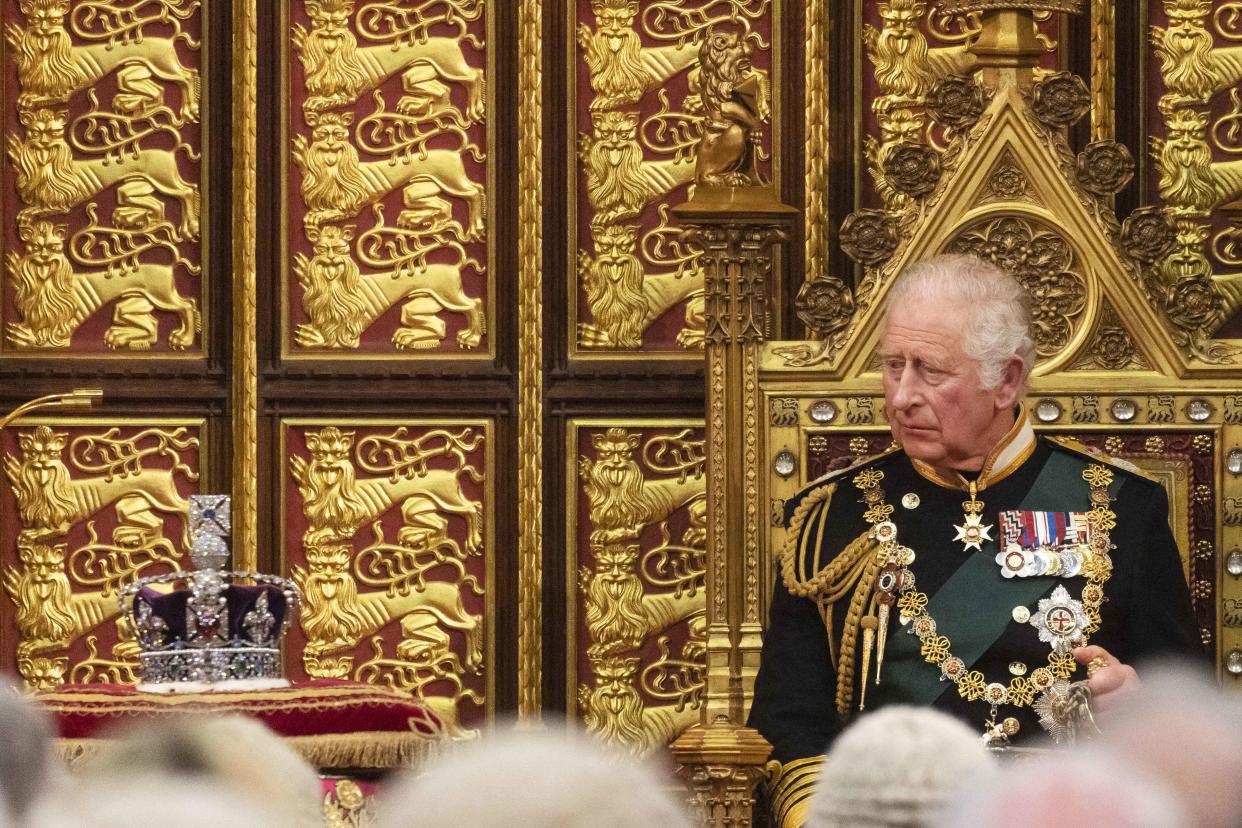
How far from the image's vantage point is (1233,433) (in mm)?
5246

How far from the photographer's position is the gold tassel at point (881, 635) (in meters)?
4.83

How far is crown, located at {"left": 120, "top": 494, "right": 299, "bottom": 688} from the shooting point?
4.53 m

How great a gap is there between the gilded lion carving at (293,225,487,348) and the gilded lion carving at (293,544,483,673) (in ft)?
1.91

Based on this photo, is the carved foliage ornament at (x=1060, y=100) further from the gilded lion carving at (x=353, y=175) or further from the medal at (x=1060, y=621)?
the gilded lion carving at (x=353, y=175)

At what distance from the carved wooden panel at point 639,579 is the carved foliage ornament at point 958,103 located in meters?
1.05

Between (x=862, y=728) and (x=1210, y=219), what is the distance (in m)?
3.91

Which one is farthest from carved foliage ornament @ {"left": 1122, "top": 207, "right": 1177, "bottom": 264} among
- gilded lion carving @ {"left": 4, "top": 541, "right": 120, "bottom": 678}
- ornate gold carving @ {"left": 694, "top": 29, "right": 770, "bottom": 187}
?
gilded lion carving @ {"left": 4, "top": 541, "right": 120, "bottom": 678}

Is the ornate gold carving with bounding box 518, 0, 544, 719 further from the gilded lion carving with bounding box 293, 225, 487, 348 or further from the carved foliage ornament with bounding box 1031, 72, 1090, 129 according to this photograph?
the carved foliage ornament with bounding box 1031, 72, 1090, 129

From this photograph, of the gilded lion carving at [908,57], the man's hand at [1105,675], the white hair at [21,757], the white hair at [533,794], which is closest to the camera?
the white hair at [533,794]

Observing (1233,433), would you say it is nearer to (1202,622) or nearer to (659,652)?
(1202,622)

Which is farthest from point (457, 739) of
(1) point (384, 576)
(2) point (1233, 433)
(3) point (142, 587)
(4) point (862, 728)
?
(4) point (862, 728)

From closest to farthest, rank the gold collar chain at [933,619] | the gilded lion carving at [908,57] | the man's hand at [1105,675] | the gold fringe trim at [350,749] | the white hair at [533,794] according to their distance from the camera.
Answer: the white hair at [533,794], the gold fringe trim at [350,749], the man's hand at [1105,675], the gold collar chain at [933,619], the gilded lion carving at [908,57]

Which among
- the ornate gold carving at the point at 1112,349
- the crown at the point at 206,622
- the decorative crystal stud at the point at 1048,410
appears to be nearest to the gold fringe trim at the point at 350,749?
the crown at the point at 206,622

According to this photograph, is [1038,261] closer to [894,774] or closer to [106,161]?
[106,161]
